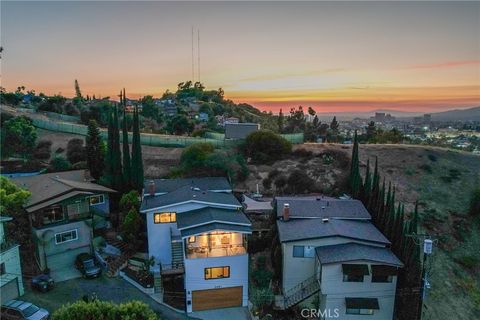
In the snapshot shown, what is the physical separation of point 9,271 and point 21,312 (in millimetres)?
3447

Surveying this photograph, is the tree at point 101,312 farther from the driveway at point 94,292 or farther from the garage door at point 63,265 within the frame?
the garage door at point 63,265

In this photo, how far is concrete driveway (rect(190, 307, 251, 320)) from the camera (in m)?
21.6

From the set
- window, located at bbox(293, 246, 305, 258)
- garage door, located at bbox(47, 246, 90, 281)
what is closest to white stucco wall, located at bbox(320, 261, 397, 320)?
window, located at bbox(293, 246, 305, 258)

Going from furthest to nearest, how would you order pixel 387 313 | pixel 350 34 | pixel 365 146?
pixel 365 146
pixel 350 34
pixel 387 313

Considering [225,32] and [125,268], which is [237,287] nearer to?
[125,268]

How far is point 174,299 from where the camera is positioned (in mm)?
22734

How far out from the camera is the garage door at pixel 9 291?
20.2 meters

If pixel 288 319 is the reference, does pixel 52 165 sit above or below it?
above

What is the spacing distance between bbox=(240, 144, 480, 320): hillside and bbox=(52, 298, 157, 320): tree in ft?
69.7

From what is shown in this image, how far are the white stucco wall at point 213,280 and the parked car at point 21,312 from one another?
8421mm

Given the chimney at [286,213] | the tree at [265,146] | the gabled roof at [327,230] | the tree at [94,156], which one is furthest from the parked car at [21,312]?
the tree at [265,146]

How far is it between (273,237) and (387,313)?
951 centimetres

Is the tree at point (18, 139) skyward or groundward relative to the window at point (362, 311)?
skyward

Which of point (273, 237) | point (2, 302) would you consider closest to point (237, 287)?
point (273, 237)
